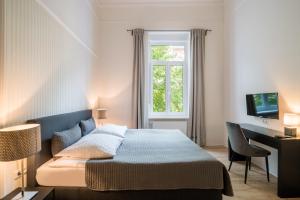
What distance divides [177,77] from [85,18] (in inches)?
104

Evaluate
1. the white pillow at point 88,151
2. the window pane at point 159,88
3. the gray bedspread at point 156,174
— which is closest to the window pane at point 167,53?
the window pane at point 159,88

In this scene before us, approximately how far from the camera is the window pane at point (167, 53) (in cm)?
588

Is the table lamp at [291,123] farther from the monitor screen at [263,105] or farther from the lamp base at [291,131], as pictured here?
the monitor screen at [263,105]

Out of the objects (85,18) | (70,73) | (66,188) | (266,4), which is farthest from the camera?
(85,18)

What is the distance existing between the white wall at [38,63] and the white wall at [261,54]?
3.12 metres

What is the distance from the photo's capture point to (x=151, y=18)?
5.62 meters

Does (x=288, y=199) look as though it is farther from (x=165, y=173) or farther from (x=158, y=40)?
(x=158, y=40)

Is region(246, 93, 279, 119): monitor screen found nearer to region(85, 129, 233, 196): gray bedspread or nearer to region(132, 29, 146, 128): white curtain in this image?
region(85, 129, 233, 196): gray bedspread

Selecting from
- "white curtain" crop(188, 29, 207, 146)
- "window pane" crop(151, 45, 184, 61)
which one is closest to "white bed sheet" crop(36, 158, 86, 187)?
"white curtain" crop(188, 29, 207, 146)

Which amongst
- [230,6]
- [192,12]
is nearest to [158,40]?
[192,12]

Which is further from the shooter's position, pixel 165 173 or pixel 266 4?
pixel 266 4

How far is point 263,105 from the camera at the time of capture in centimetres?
366

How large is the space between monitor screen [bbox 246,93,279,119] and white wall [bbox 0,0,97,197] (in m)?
3.00

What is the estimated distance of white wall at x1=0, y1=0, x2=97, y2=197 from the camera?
1.93 metres
